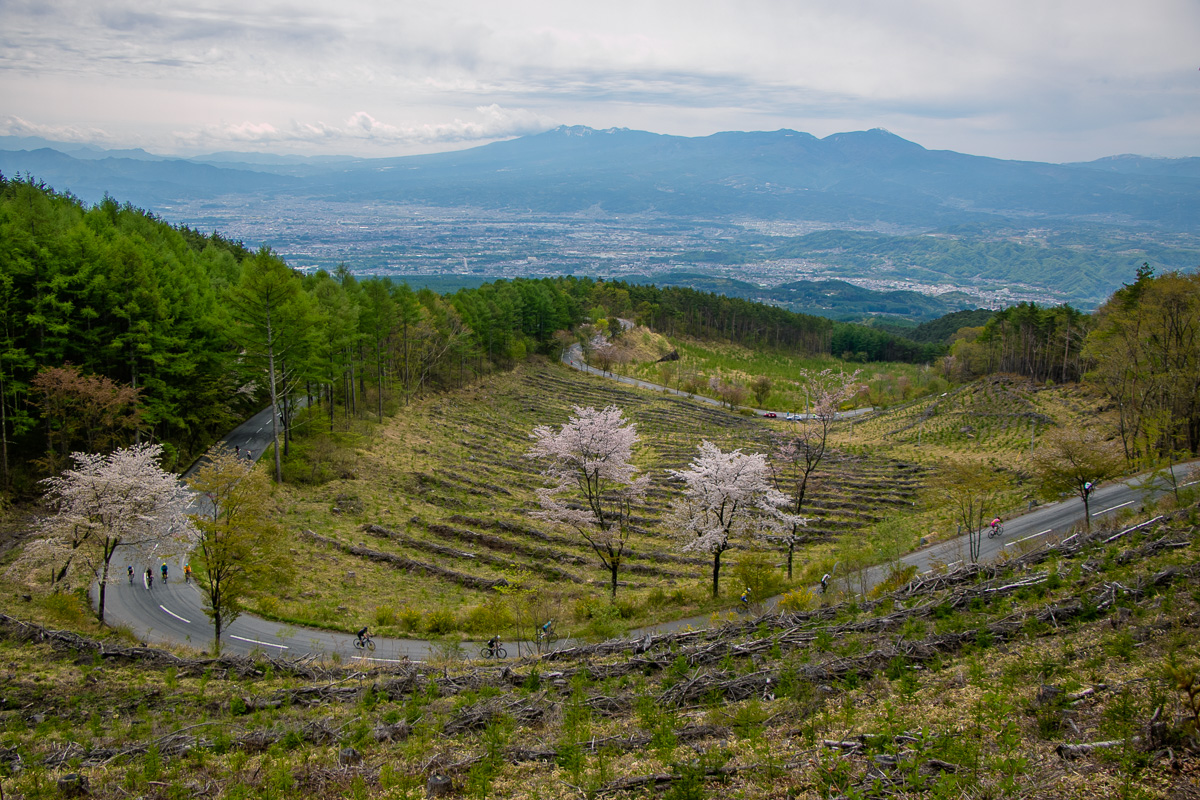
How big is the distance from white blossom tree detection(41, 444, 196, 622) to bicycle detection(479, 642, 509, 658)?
10.8 metres

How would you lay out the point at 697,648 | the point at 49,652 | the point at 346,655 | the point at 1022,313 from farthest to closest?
the point at 1022,313, the point at 346,655, the point at 49,652, the point at 697,648

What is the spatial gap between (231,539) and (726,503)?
1665 centimetres

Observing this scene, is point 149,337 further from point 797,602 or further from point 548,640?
point 797,602

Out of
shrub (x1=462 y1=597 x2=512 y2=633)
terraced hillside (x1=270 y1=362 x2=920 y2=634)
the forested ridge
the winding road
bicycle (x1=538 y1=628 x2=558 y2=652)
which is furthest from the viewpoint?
the forested ridge

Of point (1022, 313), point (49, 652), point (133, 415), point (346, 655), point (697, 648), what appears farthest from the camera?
point (1022, 313)

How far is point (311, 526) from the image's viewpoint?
98.7 ft

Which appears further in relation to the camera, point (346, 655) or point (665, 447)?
point (665, 447)

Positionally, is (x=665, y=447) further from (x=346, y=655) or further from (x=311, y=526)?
(x=346, y=655)

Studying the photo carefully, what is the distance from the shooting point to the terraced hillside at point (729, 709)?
25.8ft

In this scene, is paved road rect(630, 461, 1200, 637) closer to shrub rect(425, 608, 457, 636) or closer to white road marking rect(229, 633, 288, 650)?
shrub rect(425, 608, 457, 636)

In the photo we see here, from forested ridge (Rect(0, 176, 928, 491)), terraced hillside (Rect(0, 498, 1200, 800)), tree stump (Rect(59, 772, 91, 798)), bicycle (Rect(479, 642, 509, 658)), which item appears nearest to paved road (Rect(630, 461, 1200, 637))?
bicycle (Rect(479, 642, 509, 658))

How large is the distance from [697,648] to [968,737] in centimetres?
643

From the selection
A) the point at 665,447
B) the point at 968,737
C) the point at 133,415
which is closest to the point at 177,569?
the point at 133,415

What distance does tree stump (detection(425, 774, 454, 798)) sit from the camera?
28.9 feet
